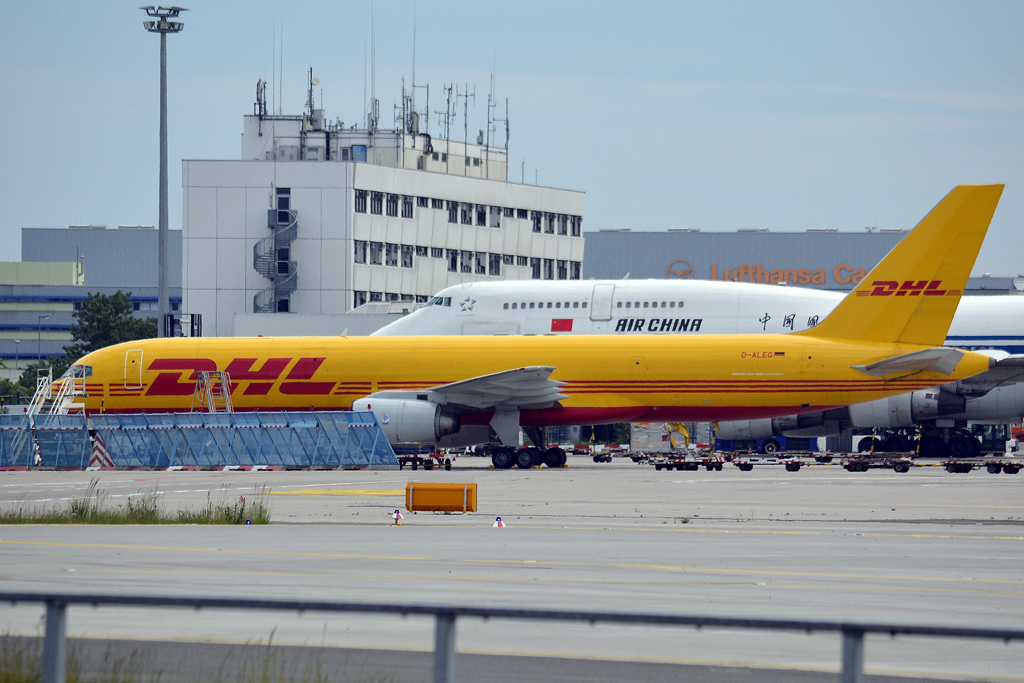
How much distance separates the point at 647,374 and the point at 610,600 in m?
29.4

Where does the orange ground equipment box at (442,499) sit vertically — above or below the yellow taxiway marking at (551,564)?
below

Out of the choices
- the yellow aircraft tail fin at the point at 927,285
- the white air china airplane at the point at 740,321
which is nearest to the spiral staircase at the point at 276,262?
the white air china airplane at the point at 740,321

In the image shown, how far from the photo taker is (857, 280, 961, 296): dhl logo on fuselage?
137 ft

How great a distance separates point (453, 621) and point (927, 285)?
38.0 meters

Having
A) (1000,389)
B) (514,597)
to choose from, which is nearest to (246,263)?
(1000,389)

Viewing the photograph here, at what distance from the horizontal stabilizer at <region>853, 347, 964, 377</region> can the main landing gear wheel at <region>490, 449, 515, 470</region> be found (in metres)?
11.3

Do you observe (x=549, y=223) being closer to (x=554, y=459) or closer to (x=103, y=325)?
(x=103, y=325)

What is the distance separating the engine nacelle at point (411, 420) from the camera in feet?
134

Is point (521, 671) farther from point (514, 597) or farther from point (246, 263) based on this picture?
point (246, 263)

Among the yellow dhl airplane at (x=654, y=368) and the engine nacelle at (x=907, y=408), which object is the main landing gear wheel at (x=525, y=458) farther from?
the engine nacelle at (x=907, y=408)

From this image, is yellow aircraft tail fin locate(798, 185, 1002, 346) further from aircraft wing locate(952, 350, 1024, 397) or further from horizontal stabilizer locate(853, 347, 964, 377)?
aircraft wing locate(952, 350, 1024, 397)

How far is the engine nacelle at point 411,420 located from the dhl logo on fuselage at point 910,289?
47.7 feet

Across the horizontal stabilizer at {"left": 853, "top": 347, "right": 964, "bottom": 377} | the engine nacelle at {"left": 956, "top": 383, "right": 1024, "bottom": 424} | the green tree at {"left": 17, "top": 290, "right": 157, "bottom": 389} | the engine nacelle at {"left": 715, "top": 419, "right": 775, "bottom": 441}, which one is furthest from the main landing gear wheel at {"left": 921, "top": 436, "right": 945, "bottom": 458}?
the green tree at {"left": 17, "top": 290, "right": 157, "bottom": 389}

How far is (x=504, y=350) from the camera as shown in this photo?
42.5m
